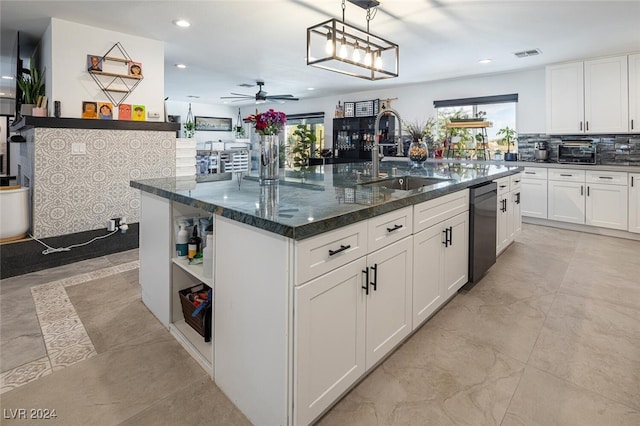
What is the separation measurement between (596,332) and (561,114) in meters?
4.06

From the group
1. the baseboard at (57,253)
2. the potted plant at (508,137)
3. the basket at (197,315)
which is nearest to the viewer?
the basket at (197,315)

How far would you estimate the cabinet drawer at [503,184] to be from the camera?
3.33 metres

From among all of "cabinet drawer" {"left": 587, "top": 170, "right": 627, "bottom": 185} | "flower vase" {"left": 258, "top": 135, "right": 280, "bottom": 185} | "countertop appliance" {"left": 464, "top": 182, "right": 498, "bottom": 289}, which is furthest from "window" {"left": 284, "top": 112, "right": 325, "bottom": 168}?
"flower vase" {"left": 258, "top": 135, "right": 280, "bottom": 185}

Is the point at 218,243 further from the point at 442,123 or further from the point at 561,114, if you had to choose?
the point at 442,123

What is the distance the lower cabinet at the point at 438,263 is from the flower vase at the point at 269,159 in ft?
3.26

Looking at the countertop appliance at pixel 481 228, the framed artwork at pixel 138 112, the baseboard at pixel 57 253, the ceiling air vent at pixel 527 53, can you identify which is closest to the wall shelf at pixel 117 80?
the framed artwork at pixel 138 112

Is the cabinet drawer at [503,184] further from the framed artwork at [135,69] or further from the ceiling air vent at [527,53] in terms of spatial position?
the framed artwork at [135,69]

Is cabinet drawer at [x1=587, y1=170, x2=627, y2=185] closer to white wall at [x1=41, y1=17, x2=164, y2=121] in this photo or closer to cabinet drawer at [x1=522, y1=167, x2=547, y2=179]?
cabinet drawer at [x1=522, y1=167, x2=547, y2=179]

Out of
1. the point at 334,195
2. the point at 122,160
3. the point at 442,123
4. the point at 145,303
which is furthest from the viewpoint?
the point at 442,123

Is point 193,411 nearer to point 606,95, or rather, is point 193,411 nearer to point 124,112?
point 124,112

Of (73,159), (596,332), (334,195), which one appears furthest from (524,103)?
(73,159)

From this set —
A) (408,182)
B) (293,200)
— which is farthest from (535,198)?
(293,200)

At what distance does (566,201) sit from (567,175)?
1.20 ft

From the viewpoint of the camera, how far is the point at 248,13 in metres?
3.35
